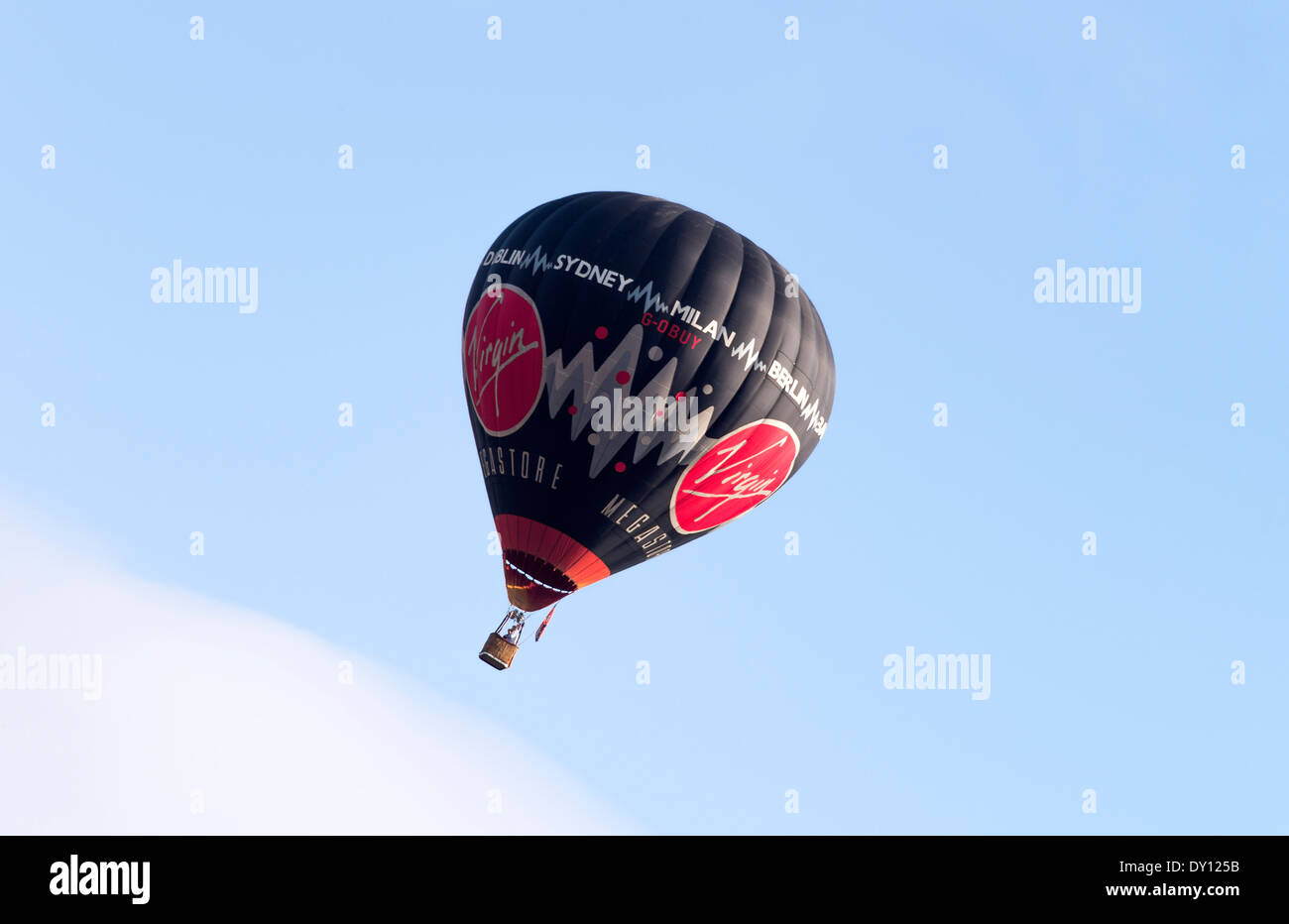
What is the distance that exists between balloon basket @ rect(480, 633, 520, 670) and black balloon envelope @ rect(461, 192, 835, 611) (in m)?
0.93

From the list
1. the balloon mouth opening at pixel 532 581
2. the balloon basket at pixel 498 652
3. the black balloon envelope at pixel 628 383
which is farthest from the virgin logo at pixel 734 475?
the balloon basket at pixel 498 652

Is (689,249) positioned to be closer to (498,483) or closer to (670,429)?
(670,429)

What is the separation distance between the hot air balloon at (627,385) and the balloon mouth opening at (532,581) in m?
0.03

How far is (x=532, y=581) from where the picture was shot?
28688 mm

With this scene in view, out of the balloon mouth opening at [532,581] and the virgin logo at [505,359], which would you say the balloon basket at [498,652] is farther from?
the virgin logo at [505,359]

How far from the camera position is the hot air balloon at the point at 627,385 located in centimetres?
2744

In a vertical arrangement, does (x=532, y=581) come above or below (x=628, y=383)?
below

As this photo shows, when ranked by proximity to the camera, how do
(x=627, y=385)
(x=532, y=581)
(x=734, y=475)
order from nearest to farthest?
(x=627, y=385)
(x=734, y=475)
(x=532, y=581)

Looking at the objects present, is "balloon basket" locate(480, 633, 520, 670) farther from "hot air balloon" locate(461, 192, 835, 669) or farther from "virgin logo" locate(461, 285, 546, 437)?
"virgin logo" locate(461, 285, 546, 437)

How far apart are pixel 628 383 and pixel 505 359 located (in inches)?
99.1

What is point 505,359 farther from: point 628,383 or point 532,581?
point 532,581

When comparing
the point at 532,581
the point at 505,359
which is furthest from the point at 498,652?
the point at 505,359

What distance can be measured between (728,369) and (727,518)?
3423 mm
